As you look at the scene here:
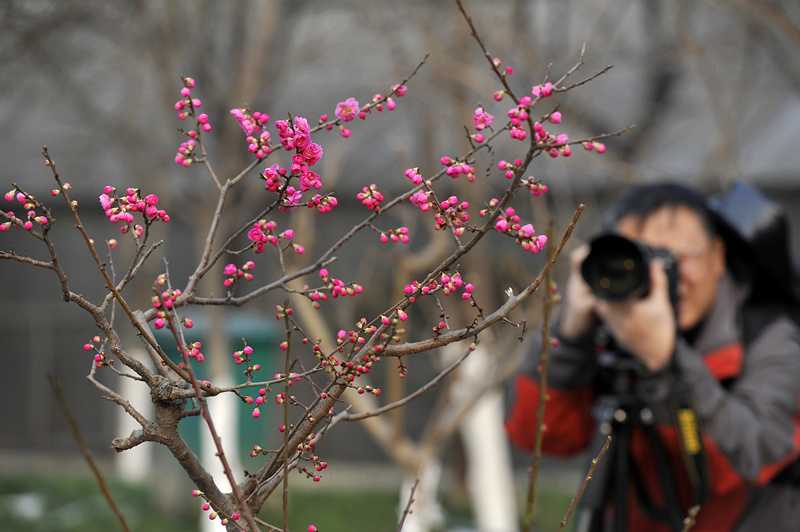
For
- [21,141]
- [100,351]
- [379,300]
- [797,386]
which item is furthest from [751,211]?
[21,141]

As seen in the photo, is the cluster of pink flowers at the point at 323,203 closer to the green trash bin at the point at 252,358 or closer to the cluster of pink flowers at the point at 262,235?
the cluster of pink flowers at the point at 262,235

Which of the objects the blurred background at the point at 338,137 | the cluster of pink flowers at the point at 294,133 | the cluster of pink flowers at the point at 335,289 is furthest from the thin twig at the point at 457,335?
the blurred background at the point at 338,137

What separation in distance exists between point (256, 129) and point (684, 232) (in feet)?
5.35

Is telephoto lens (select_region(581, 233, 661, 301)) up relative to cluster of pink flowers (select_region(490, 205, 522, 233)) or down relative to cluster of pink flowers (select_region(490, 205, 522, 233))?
up

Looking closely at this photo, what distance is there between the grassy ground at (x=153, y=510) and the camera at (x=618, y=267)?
5314 millimetres

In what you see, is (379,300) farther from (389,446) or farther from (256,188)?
(389,446)

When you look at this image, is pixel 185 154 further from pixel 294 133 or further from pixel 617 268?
pixel 617 268

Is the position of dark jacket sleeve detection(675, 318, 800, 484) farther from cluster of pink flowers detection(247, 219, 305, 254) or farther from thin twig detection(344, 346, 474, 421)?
cluster of pink flowers detection(247, 219, 305, 254)

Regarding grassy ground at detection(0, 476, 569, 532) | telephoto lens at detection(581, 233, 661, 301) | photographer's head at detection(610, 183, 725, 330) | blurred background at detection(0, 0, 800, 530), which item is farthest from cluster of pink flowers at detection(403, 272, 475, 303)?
grassy ground at detection(0, 476, 569, 532)

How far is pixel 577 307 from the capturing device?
8.14ft

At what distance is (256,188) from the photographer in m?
7.84

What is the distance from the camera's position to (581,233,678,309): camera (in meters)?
2.32

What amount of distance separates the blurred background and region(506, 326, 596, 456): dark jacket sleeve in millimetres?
1451

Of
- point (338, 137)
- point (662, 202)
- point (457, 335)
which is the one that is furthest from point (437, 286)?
point (338, 137)
